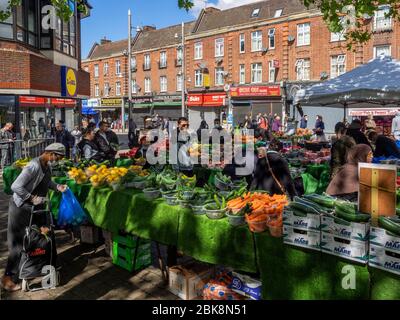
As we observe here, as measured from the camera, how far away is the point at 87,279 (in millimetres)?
5430

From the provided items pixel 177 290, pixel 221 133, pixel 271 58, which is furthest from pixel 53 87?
pixel 271 58

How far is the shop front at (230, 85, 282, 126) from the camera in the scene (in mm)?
34156

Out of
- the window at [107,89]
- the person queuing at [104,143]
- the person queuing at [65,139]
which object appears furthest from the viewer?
the window at [107,89]

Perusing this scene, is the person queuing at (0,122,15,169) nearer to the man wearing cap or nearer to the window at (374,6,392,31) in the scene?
the man wearing cap

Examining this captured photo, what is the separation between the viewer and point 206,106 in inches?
1591

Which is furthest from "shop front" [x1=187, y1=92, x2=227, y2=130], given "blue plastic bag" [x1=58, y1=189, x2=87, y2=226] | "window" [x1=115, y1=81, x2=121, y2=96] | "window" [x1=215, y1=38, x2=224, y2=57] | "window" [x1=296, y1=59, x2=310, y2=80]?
"blue plastic bag" [x1=58, y1=189, x2=87, y2=226]

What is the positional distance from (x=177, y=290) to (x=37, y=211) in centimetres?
203

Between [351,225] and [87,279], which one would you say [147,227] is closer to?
[87,279]

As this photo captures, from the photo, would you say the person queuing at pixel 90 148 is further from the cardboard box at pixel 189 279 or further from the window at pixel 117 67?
the window at pixel 117 67

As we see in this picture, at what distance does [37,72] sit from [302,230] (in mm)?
14858

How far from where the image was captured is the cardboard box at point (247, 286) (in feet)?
13.4

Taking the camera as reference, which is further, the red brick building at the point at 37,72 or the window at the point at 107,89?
the window at the point at 107,89

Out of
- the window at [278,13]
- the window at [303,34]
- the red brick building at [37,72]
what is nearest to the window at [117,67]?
the window at [278,13]

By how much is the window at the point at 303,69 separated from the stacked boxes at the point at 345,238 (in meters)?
31.4
